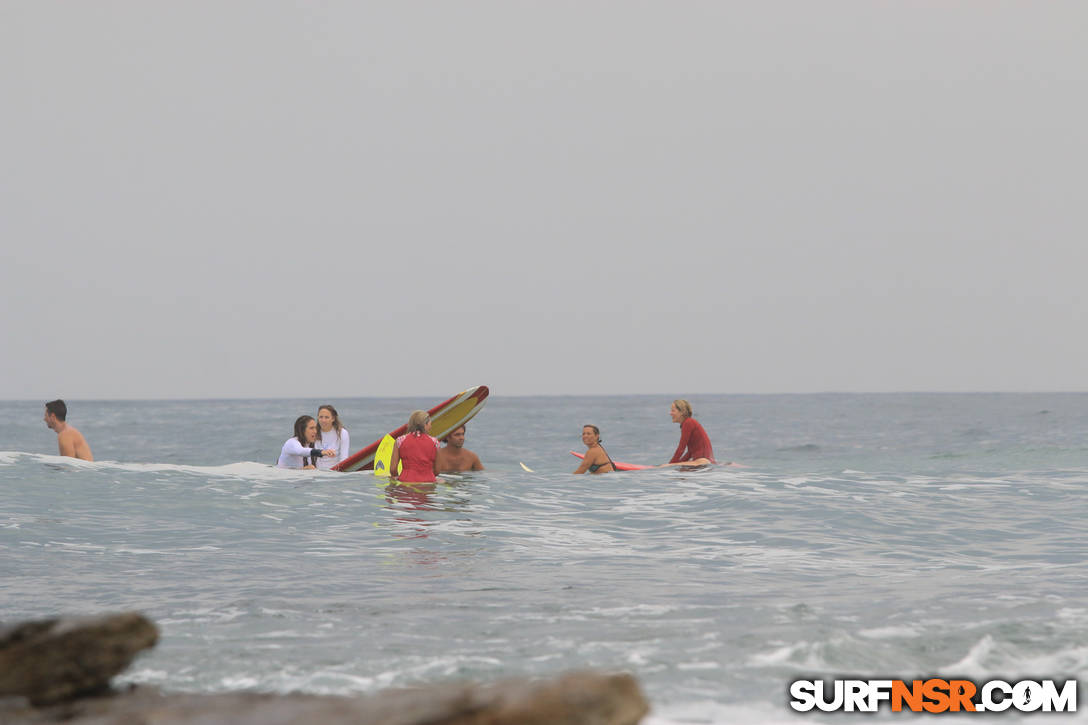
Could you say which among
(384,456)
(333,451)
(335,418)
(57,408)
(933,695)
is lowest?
(933,695)

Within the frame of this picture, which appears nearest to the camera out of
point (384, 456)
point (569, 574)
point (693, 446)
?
point (569, 574)

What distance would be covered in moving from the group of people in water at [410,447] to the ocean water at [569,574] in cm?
29

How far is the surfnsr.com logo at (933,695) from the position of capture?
385 centimetres

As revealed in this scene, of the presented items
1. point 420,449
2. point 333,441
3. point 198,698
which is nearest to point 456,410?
point 333,441

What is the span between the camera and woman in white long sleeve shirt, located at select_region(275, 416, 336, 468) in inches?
522

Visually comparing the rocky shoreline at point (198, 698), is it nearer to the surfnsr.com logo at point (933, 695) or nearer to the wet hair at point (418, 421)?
the surfnsr.com logo at point (933, 695)

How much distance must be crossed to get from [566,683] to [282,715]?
83 centimetres

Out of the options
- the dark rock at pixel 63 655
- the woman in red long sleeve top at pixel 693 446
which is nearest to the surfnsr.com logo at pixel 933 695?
the dark rock at pixel 63 655

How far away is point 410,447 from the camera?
39.2 feet

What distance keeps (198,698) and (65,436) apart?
37.1 ft

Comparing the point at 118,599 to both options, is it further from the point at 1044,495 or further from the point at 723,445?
the point at 723,445

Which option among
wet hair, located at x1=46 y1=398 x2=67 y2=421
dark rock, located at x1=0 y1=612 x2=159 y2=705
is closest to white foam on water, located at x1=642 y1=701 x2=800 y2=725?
dark rock, located at x1=0 y1=612 x2=159 y2=705

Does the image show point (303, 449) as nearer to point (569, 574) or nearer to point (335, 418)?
point (335, 418)

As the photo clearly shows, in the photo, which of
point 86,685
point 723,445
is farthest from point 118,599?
point 723,445
